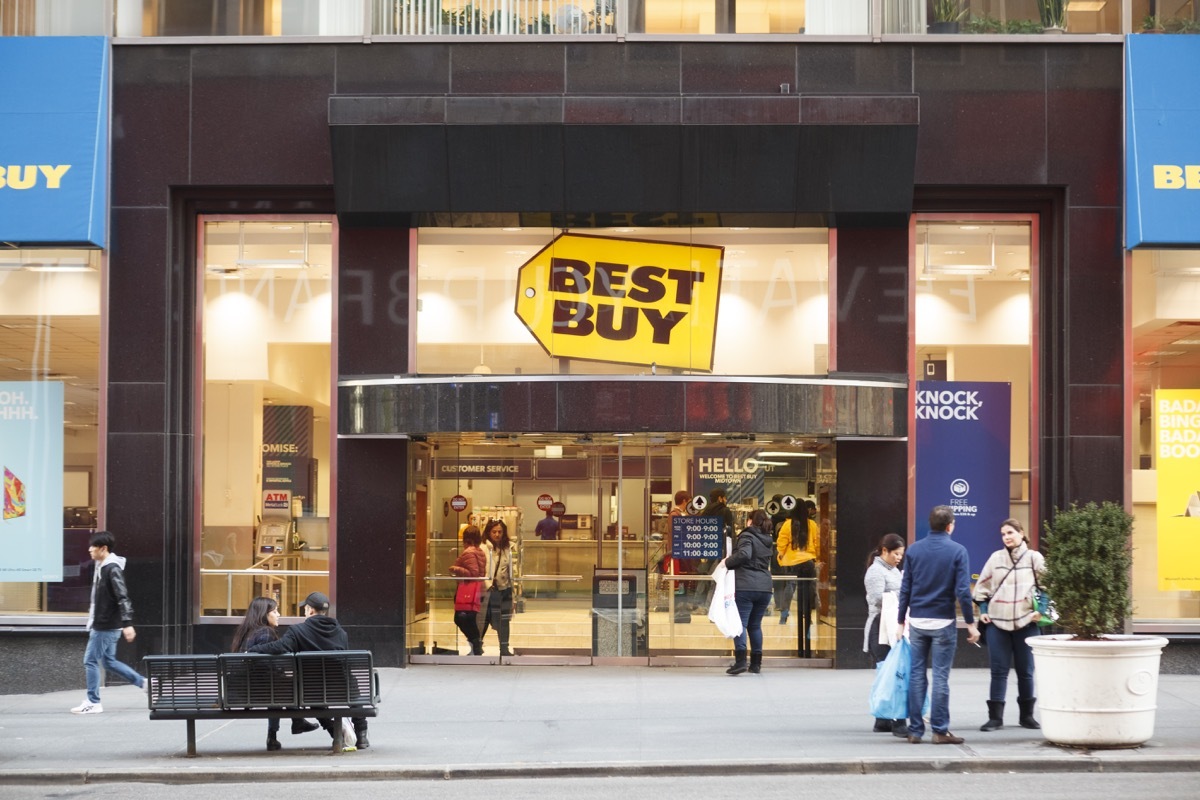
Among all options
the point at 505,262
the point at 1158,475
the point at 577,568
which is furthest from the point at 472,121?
the point at 1158,475

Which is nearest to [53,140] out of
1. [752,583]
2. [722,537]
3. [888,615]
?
[722,537]

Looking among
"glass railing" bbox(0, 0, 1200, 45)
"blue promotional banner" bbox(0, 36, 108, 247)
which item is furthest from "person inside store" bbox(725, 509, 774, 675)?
"blue promotional banner" bbox(0, 36, 108, 247)

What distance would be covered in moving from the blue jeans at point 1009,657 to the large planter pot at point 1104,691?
0.94m

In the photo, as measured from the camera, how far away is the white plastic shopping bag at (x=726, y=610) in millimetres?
15406

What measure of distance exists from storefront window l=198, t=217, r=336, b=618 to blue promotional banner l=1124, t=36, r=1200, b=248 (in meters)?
8.85

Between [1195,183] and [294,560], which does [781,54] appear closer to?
[1195,183]

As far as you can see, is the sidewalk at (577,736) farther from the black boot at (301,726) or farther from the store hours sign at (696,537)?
the store hours sign at (696,537)

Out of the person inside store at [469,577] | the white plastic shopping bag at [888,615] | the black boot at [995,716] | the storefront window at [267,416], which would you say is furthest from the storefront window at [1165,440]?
the storefront window at [267,416]

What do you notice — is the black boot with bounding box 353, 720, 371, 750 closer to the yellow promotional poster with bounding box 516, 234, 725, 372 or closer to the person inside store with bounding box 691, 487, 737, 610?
the person inside store with bounding box 691, 487, 737, 610

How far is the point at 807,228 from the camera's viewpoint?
1633cm

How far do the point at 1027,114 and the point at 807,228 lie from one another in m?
2.69

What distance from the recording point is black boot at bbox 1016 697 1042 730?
1206cm

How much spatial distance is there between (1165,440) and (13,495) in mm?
12689

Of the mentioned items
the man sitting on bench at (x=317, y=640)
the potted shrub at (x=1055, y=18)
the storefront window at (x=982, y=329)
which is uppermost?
the potted shrub at (x=1055, y=18)
